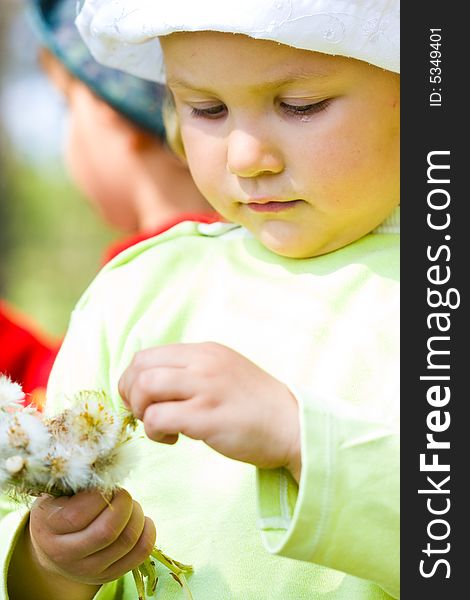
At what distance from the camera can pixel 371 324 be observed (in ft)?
4.84

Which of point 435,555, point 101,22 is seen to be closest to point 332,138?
point 101,22

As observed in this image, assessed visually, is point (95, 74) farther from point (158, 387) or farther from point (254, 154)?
point (158, 387)

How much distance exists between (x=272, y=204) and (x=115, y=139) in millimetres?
1704

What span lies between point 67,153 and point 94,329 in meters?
1.79

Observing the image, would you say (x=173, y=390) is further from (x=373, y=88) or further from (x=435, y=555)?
(x=373, y=88)

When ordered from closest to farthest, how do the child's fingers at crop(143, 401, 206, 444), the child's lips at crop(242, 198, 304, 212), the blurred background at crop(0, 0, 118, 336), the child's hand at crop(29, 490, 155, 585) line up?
the child's fingers at crop(143, 401, 206, 444) → the child's hand at crop(29, 490, 155, 585) → the child's lips at crop(242, 198, 304, 212) → the blurred background at crop(0, 0, 118, 336)

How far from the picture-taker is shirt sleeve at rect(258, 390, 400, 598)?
1.17 meters

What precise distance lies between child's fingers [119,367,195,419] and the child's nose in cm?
36

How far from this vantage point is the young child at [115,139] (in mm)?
2988

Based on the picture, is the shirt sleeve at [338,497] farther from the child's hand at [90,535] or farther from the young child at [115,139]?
the young child at [115,139]

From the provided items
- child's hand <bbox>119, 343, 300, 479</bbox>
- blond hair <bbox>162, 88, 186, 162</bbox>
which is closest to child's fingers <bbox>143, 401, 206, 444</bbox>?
child's hand <bbox>119, 343, 300, 479</bbox>

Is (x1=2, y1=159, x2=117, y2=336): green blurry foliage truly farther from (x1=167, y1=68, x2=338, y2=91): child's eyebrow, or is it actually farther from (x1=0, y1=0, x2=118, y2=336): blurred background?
(x1=167, y1=68, x2=338, y2=91): child's eyebrow

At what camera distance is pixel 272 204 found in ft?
4.89

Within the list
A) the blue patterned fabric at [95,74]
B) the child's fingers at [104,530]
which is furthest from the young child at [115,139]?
the child's fingers at [104,530]
